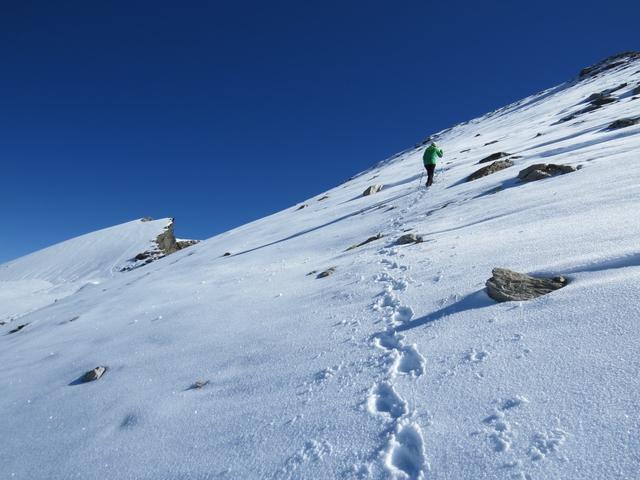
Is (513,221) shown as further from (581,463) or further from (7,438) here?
(7,438)

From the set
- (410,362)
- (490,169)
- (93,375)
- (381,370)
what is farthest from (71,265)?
(410,362)

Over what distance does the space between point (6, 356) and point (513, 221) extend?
11628 mm

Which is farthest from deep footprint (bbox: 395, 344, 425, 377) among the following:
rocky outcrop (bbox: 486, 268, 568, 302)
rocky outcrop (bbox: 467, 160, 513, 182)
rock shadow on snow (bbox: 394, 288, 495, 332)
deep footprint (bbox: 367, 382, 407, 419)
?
rocky outcrop (bbox: 467, 160, 513, 182)

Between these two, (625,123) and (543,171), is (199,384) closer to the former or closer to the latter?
(543,171)

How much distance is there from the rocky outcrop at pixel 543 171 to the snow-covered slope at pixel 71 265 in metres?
23.7

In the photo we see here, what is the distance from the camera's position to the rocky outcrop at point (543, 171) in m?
11.1

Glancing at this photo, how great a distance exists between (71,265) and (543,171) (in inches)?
1315

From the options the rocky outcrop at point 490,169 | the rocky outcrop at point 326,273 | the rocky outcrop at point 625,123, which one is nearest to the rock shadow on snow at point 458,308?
the rocky outcrop at point 326,273

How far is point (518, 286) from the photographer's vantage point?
4.71 m

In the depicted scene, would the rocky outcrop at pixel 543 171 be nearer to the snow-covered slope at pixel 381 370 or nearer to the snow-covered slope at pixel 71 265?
the snow-covered slope at pixel 381 370

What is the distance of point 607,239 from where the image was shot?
544 cm

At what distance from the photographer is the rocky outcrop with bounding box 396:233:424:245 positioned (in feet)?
29.7

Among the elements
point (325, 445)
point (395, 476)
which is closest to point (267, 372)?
point (325, 445)

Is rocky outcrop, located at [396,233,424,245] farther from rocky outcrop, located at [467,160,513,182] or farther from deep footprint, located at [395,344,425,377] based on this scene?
rocky outcrop, located at [467,160,513,182]
